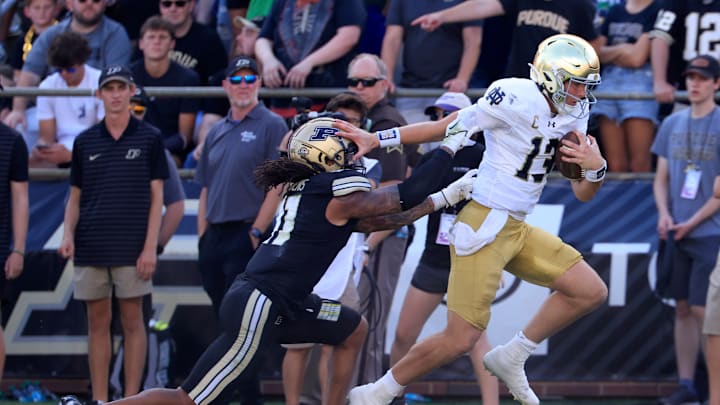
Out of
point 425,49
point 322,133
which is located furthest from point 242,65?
point 322,133

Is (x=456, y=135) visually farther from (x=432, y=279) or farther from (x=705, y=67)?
(x=705, y=67)

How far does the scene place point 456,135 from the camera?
710cm

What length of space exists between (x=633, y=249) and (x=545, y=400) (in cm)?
123

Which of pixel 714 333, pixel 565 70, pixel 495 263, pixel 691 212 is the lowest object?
pixel 714 333

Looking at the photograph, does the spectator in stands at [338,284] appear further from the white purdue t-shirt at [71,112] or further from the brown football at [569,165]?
the white purdue t-shirt at [71,112]

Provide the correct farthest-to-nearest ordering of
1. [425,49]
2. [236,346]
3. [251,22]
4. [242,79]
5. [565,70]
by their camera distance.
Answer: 1. [251,22]
2. [425,49]
3. [242,79]
4. [565,70]
5. [236,346]

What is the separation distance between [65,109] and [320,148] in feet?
11.8

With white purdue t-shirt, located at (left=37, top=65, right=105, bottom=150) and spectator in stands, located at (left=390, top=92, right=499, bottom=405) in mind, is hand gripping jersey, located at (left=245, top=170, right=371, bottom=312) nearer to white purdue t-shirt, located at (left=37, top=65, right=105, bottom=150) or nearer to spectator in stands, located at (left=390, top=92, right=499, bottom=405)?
spectator in stands, located at (left=390, top=92, right=499, bottom=405)

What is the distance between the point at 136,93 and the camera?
9211 millimetres

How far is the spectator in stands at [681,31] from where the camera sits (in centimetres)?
977

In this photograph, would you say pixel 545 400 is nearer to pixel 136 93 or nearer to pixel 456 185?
pixel 456 185

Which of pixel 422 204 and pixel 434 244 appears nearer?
pixel 422 204

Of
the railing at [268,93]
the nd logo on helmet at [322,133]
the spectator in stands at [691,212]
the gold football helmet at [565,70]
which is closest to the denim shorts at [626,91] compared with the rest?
the railing at [268,93]

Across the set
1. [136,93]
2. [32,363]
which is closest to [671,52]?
[136,93]
